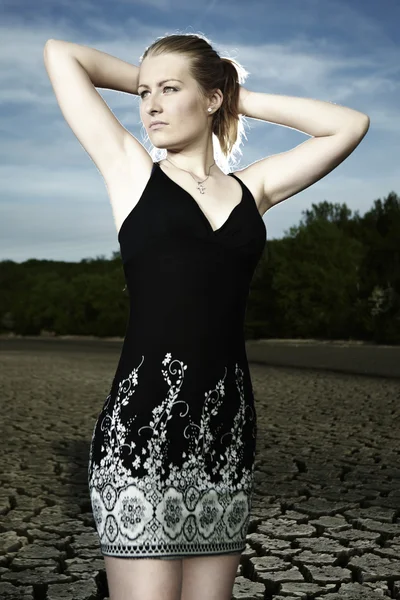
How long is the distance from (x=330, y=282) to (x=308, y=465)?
41.1 m

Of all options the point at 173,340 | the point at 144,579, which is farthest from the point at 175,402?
the point at 144,579

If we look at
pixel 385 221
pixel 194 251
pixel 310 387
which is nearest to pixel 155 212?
pixel 194 251

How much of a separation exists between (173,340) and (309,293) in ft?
154

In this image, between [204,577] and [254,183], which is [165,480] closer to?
[204,577]

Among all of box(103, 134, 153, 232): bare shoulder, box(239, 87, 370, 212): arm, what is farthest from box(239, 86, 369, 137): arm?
box(103, 134, 153, 232): bare shoulder

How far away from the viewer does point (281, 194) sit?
2.31 m

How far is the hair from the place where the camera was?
6.97ft

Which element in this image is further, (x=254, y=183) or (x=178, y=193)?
(x=254, y=183)

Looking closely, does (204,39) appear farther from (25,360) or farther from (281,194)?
(25,360)

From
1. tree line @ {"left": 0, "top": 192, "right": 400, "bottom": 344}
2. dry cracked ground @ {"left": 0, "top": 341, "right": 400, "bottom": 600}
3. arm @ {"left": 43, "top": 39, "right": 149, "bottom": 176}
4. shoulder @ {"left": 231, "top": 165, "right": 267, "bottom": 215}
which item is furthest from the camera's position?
tree line @ {"left": 0, "top": 192, "right": 400, "bottom": 344}

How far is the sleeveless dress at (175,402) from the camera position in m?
1.91

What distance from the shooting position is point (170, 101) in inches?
82.4

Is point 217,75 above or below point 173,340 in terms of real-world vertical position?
above

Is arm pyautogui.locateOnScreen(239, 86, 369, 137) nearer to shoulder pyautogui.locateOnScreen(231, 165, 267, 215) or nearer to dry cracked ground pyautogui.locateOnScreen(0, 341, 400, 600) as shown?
shoulder pyautogui.locateOnScreen(231, 165, 267, 215)
